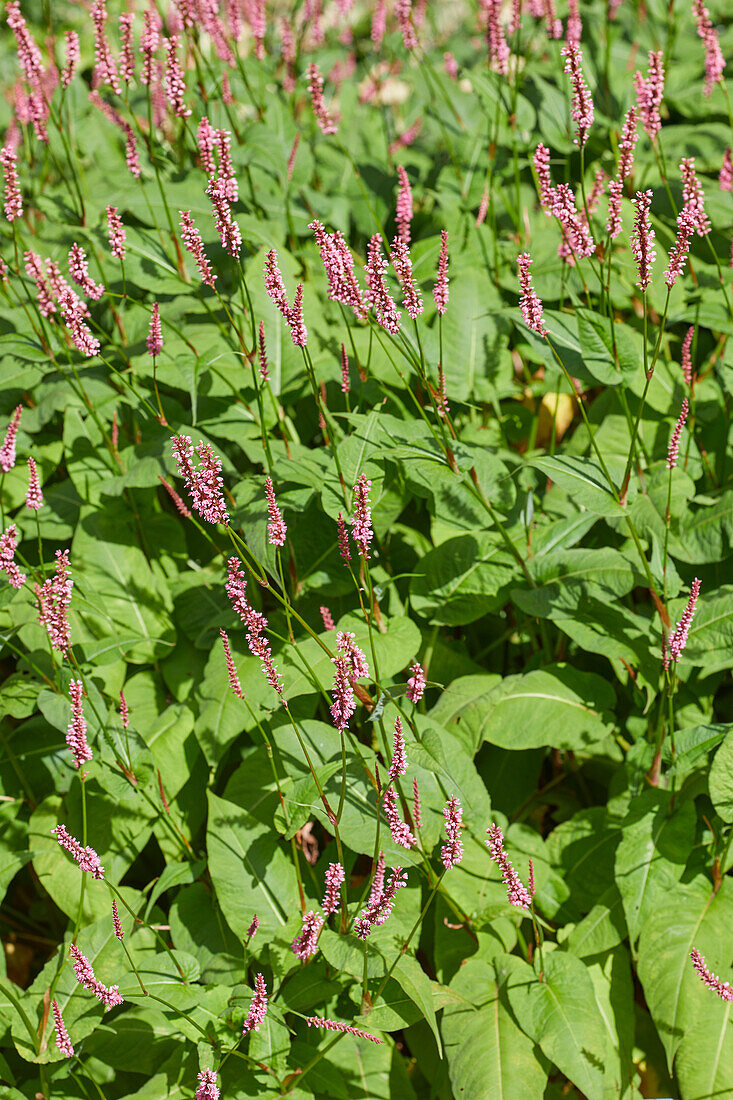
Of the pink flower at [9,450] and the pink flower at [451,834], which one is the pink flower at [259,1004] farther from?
the pink flower at [9,450]

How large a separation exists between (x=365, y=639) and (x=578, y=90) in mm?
1534

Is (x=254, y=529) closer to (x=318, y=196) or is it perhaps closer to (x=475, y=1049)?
(x=475, y=1049)

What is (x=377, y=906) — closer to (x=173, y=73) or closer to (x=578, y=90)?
(x=578, y=90)

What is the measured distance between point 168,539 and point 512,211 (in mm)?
1881

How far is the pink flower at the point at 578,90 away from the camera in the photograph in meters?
2.25

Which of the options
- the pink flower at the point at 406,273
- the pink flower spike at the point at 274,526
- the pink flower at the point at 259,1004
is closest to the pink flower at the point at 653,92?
the pink flower at the point at 406,273

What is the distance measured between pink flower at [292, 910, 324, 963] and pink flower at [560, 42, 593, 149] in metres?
1.98

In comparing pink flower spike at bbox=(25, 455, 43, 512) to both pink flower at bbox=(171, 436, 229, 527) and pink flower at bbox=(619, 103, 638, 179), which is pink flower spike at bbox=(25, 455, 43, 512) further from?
pink flower at bbox=(619, 103, 638, 179)

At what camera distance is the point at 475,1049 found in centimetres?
231

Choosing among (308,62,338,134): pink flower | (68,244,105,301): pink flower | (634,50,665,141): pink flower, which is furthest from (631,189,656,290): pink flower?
(308,62,338,134): pink flower

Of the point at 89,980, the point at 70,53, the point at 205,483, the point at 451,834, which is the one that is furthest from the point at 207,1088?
the point at 70,53

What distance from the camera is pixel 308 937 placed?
2170 millimetres

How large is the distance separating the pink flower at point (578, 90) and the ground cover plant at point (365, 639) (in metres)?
0.01

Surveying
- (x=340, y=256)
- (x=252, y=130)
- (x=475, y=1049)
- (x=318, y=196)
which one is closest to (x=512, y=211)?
(x=318, y=196)
